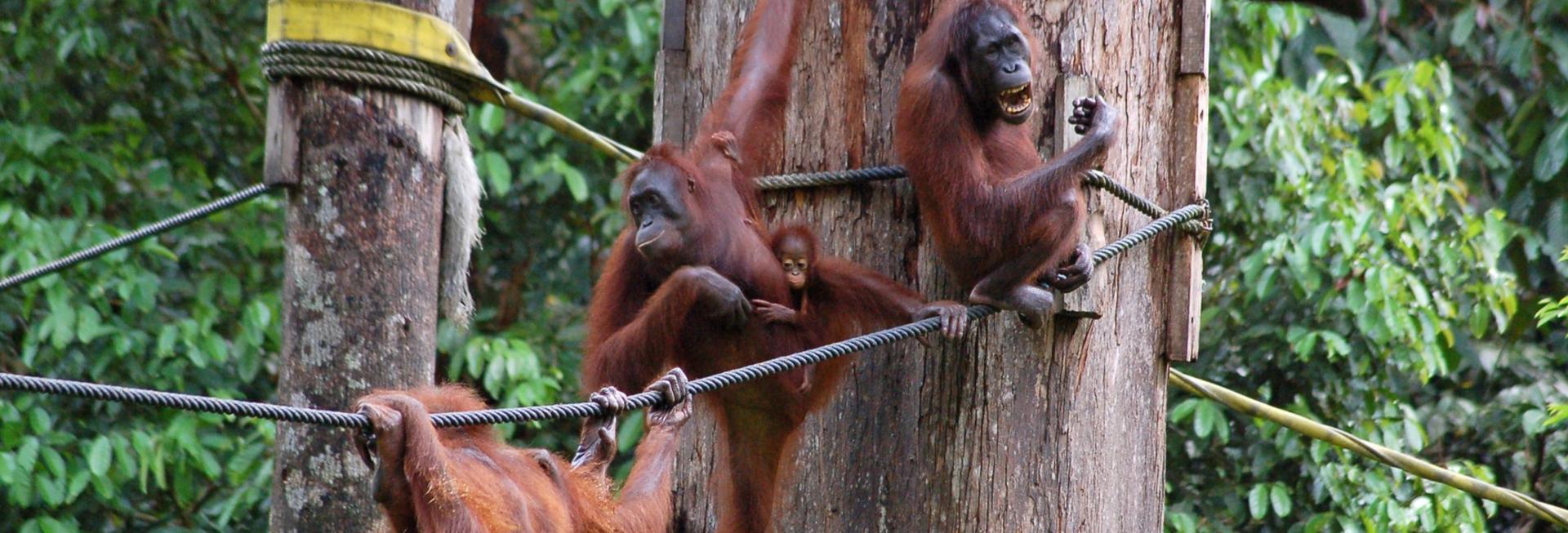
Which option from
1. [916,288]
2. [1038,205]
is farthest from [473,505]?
[1038,205]

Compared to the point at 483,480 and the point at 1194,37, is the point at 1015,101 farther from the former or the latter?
the point at 483,480

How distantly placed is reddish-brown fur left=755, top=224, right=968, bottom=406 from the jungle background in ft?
5.39

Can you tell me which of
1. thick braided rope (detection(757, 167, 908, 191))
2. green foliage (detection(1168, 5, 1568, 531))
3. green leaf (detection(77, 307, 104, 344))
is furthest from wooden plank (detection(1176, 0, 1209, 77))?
green leaf (detection(77, 307, 104, 344))

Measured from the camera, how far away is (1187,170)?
3.25m

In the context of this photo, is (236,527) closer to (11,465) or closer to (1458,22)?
(11,465)

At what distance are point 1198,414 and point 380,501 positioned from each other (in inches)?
107

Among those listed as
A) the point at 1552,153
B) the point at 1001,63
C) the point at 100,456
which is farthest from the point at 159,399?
the point at 1552,153

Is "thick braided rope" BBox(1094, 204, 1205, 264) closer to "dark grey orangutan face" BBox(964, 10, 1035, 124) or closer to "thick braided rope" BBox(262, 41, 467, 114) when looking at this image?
"dark grey orangutan face" BBox(964, 10, 1035, 124)

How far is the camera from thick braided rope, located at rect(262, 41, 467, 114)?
122 inches

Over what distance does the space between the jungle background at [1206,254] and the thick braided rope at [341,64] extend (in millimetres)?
1840

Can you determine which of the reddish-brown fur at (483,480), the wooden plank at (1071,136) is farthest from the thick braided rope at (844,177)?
the reddish-brown fur at (483,480)

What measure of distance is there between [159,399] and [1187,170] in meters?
2.03

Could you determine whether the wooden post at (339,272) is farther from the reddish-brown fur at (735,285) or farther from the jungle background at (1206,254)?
the jungle background at (1206,254)

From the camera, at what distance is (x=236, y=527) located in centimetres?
526
